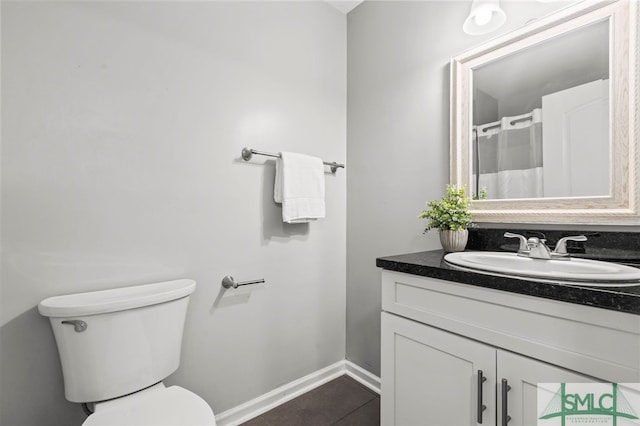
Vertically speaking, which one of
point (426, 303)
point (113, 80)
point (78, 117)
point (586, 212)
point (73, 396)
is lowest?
point (73, 396)

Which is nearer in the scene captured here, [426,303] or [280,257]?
[426,303]

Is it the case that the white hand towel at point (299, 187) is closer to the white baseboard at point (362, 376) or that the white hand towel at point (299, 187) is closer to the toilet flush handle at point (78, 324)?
the toilet flush handle at point (78, 324)

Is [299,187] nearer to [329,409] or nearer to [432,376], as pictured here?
[432,376]

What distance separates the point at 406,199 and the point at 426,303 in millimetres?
734

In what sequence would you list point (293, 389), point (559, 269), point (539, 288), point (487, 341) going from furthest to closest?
point (293, 389) → point (559, 269) → point (487, 341) → point (539, 288)

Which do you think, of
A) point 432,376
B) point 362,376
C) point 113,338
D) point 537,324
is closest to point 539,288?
point 537,324

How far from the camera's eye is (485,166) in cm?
131

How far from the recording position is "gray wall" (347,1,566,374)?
146 cm

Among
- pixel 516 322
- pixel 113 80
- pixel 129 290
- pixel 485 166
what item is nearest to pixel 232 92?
pixel 113 80

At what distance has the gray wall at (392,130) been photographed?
4.78 feet

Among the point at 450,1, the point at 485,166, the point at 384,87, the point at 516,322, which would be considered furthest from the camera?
the point at 384,87

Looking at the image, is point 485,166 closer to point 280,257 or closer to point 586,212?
point 586,212

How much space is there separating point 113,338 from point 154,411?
27 cm

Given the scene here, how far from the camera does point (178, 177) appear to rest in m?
1.29
